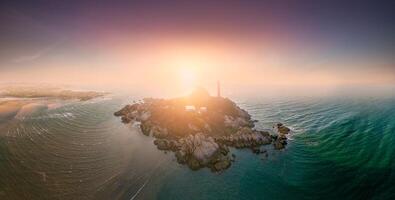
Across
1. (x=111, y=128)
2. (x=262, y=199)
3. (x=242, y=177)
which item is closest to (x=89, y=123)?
(x=111, y=128)

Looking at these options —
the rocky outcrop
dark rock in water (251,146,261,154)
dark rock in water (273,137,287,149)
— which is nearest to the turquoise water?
dark rock in water (273,137,287,149)

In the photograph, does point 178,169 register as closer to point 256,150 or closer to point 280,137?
point 256,150

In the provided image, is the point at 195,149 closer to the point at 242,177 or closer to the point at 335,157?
the point at 242,177

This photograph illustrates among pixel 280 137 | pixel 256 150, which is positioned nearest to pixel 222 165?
pixel 256 150

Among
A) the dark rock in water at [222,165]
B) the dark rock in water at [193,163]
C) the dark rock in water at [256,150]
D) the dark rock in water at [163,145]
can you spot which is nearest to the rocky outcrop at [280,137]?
the dark rock in water at [256,150]

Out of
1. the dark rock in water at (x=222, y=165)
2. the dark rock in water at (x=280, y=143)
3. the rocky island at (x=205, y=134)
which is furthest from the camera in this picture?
the dark rock in water at (x=280, y=143)

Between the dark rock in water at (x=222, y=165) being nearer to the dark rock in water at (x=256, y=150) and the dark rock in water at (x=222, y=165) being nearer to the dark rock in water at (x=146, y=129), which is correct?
the dark rock in water at (x=256, y=150)
